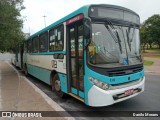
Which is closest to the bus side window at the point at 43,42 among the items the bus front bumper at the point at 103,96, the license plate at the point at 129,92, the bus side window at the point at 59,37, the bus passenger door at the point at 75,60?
the bus side window at the point at 59,37

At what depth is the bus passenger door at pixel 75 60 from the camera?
6.47 meters

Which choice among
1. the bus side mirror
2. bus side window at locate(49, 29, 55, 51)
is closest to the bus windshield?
the bus side mirror

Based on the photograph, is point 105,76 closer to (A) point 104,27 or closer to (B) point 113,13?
(A) point 104,27

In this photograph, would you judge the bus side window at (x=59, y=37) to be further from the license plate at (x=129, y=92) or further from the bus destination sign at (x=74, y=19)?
the license plate at (x=129, y=92)

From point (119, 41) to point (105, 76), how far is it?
3.75ft

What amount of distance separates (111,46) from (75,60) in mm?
1355

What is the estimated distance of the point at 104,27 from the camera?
6.02 m

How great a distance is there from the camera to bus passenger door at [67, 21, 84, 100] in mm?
6473

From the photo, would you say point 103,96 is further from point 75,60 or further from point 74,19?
point 74,19

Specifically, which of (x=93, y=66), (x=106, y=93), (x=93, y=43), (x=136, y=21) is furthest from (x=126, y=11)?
(x=106, y=93)

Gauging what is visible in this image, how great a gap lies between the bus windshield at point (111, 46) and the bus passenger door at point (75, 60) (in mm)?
622

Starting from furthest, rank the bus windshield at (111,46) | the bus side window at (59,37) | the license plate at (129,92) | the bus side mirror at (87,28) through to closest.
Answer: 1. the bus side window at (59,37)
2. the license plate at (129,92)
3. the bus windshield at (111,46)
4. the bus side mirror at (87,28)

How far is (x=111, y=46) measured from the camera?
Result: 605 cm

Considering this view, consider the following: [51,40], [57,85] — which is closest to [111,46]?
[57,85]
